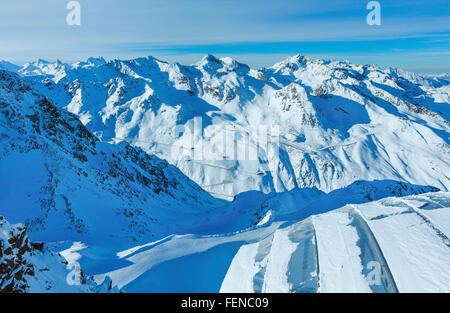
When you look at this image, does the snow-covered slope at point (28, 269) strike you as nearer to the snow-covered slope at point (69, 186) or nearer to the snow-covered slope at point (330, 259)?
the snow-covered slope at point (330, 259)

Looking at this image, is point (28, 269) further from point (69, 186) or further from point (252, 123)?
Result: point (252, 123)

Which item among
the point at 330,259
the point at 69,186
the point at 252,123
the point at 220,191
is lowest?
the point at 330,259

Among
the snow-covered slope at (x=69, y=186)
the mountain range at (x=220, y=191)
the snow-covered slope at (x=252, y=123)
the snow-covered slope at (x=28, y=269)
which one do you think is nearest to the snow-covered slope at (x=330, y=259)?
the mountain range at (x=220, y=191)

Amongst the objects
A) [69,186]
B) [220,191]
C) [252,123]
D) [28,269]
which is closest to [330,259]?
[28,269]

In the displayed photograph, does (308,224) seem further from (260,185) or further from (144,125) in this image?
(144,125)

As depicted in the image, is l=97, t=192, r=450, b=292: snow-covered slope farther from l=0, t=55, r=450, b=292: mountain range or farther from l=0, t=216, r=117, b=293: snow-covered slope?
l=0, t=216, r=117, b=293: snow-covered slope
